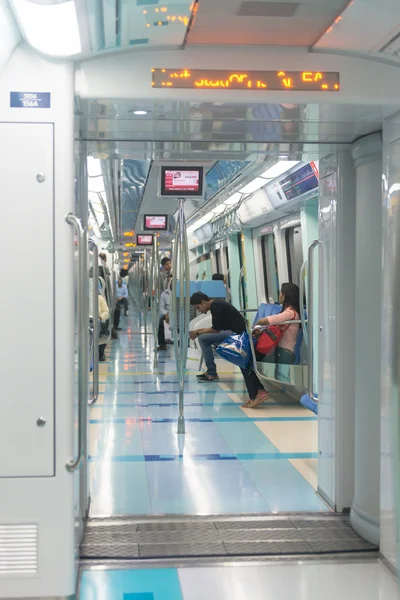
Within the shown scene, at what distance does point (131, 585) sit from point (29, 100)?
2402 mm

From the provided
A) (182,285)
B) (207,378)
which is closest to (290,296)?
(182,285)

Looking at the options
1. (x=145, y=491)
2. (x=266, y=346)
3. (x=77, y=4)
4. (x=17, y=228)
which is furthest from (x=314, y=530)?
(x=266, y=346)

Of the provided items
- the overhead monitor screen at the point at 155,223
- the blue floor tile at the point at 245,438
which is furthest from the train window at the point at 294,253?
the blue floor tile at the point at 245,438

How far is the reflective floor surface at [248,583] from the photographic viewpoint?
3543mm

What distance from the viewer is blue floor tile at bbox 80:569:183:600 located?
351cm

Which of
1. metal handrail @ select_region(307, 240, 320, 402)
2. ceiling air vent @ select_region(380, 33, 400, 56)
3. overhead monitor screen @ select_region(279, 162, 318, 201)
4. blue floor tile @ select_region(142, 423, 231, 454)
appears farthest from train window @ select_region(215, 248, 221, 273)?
ceiling air vent @ select_region(380, 33, 400, 56)

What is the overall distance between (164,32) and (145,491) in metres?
3.22

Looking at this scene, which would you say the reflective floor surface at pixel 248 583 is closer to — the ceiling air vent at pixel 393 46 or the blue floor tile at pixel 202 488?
the blue floor tile at pixel 202 488

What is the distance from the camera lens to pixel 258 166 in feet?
33.0

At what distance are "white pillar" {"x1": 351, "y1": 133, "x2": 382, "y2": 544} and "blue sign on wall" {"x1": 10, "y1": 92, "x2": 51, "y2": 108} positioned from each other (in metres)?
1.94

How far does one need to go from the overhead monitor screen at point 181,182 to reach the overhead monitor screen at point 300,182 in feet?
5.61

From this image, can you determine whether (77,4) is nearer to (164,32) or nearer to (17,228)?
(164,32)

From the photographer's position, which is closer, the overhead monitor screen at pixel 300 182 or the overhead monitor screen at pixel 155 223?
the overhead monitor screen at pixel 300 182

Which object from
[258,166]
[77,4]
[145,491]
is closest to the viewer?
[77,4]
